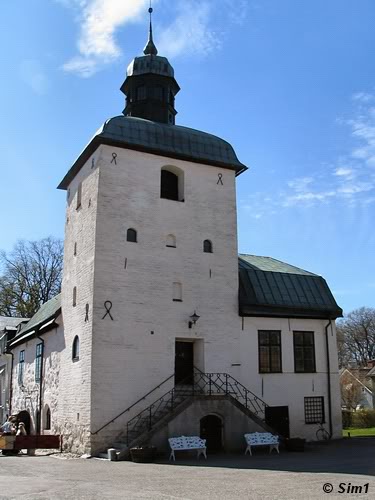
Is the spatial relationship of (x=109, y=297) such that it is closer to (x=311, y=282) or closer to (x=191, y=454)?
(x=191, y=454)

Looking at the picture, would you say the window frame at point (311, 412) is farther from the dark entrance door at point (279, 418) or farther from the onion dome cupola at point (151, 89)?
the onion dome cupola at point (151, 89)

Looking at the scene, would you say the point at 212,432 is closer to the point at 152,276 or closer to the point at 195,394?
the point at 195,394

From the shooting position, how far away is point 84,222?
2169 centimetres

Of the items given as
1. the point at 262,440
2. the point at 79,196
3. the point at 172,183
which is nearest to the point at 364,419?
the point at 262,440

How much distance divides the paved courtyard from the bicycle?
157 inches

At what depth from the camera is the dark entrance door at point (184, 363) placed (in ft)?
68.1

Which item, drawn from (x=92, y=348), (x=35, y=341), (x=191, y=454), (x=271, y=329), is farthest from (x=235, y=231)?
(x=35, y=341)

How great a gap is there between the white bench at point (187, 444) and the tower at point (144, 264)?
8.17 ft

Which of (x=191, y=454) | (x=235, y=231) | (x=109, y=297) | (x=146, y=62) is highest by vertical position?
(x=146, y=62)

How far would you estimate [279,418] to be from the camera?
71.4ft

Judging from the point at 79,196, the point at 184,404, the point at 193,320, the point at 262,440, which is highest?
the point at 79,196

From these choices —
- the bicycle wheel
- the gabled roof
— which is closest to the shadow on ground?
the bicycle wheel

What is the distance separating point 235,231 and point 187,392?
21.5 feet

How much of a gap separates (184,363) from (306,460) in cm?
617
